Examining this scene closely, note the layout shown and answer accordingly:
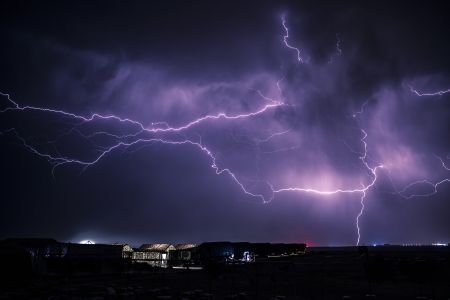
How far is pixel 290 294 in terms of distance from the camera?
1720 cm

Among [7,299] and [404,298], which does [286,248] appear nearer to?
[404,298]

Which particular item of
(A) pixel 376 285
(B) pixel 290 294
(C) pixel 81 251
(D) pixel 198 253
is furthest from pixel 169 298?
(D) pixel 198 253

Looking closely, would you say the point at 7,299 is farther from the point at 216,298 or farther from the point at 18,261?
the point at 18,261

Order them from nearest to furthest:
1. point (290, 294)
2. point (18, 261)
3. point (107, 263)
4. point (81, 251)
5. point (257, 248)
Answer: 1. point (290, 294)
2. point (18, 261)
3. point (107, 263)
4. point (81, 251)
5. point (257, 248)

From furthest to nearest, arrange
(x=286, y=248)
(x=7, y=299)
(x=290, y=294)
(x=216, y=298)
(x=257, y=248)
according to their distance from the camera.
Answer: (x=286, y=248) → (x=257, y=248) → (x=290, y=294) → (x=216, y=298) → (x=7, y=299)

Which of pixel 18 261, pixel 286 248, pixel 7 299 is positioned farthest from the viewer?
pixel 286 248

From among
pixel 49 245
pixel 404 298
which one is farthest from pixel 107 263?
pixel 404 298

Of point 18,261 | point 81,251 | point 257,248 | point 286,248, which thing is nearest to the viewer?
point 18,261

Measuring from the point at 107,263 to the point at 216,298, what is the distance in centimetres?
1942

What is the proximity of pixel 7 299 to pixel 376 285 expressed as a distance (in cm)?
1872

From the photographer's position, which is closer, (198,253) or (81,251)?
(81,251)

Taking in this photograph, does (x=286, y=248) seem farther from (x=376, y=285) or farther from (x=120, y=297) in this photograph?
(x=120, y=297)

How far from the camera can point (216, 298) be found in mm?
15531

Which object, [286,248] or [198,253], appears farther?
[286,248]
